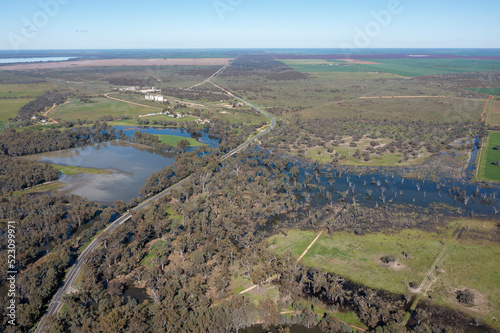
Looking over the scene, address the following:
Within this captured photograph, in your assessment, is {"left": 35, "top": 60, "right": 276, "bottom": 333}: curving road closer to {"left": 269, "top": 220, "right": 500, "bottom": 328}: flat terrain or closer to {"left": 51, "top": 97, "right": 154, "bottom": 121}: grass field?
{"left": 269, "top": 220, "right": 500, "bottom": 328}: flat terrain

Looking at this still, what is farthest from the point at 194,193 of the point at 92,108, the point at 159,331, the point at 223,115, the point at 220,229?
the point at 92,108

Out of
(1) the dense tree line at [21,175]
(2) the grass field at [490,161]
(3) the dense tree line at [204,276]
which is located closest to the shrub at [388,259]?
(3) the dense tree line at [204,276]

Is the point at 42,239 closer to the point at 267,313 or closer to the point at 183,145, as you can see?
the point at 267,313

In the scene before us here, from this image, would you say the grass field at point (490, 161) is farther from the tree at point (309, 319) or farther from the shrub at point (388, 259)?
the tree at point (309, 319)

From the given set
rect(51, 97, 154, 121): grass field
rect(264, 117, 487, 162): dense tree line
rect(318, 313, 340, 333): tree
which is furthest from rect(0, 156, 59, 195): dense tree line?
rect(318, 313, 340, 333): tree

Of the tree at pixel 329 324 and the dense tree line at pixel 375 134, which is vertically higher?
the dense tree line at pixel 375 134

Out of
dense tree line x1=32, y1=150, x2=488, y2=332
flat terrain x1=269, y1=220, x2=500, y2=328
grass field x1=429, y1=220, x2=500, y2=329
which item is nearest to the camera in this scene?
dense tree line x1=32, y1=150, x2=488, y2=332

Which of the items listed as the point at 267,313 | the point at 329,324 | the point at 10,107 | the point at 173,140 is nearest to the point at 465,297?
the point at 329,324
